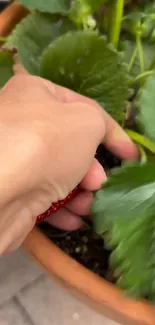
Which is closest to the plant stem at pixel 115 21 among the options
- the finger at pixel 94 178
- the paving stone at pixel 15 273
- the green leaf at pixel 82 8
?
the green leaf at pixel 82 8

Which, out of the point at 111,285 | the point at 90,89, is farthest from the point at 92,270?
the point at 90,89

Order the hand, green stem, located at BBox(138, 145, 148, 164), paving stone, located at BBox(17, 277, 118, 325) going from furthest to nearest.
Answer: paving stone, located at BBox(17, 277, 118, 325), green stem, located at BBox(138, 145, 148, 164), the hand

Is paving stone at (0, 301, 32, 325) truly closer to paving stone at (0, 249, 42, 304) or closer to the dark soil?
paving stone at (0, 249, 42, 304)

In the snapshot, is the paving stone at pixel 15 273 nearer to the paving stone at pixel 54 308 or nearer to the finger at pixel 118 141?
the paving stone at pixel 54 308

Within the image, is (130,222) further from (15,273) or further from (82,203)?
(15,273)

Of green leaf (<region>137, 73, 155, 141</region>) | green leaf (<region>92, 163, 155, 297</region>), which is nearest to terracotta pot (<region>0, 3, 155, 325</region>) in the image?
green leaf (<region>92, 163, 155, 297</region>)

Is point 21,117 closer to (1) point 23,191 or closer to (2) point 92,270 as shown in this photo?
(1) point 23,191

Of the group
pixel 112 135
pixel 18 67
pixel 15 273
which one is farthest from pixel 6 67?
pixel 15 273

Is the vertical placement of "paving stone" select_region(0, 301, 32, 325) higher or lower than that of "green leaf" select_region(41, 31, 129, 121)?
lower
